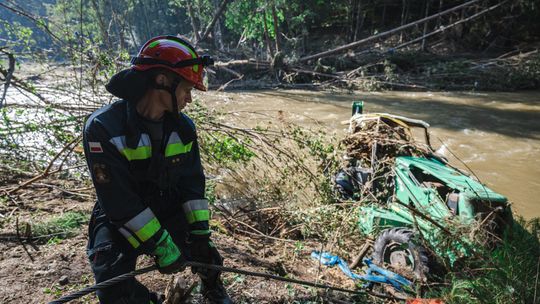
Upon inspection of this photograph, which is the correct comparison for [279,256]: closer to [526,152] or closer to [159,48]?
[159,48]

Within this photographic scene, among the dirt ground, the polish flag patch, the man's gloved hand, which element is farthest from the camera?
the dirt ground

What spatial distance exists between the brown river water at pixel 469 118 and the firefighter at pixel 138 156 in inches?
144

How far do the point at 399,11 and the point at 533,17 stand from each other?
35.9ft

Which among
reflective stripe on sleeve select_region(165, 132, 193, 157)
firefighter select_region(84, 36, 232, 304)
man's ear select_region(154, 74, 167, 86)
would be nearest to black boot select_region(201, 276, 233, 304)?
firefighter select_region(84, 36, 232, 304)

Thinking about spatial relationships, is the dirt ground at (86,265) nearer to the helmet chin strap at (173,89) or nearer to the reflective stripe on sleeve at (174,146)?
the reflective stripe on sleeve at (174,146)

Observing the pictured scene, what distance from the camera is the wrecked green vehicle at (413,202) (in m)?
3.41

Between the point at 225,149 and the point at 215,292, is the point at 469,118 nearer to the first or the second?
the point at 225,149

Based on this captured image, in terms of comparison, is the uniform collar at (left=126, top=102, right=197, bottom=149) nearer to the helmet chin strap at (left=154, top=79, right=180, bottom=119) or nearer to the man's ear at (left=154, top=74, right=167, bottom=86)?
the helmet chin strap at (left=154, top=79, right=180, bottom=119)

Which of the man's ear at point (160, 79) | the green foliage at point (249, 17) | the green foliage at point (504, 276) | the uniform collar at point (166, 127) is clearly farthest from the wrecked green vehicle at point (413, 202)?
the green foliage at point (249, 17)

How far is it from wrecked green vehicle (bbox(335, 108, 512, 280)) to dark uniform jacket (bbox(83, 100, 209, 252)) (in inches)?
67.6

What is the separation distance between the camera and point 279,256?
4016 mm

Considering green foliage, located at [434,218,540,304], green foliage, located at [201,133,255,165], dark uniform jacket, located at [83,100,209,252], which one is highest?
dark uniform jacket, located at [83,100,209,252]

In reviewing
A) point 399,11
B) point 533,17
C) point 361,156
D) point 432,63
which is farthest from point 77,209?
point 399,11

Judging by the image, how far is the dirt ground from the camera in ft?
9.63
